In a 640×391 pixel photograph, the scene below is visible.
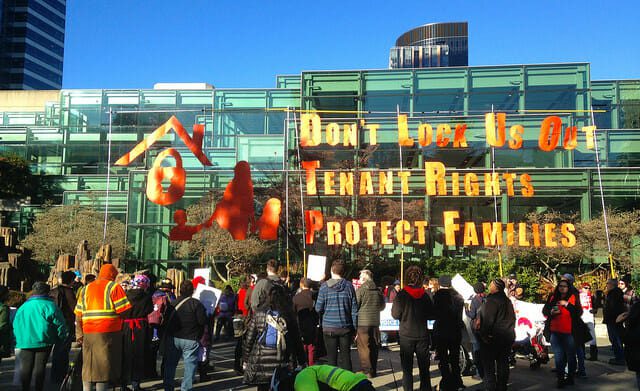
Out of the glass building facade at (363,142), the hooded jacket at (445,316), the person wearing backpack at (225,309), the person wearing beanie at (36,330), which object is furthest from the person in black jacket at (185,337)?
the glass building facade at (363,142)

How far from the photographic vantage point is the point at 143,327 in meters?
9.14

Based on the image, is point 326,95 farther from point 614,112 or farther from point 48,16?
point 48,16

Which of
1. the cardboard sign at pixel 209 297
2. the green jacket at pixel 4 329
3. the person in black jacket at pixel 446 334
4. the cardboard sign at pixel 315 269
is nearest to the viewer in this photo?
the green jacket at pixel 4 329

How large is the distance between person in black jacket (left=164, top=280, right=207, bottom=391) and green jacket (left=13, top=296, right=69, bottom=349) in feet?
4.48

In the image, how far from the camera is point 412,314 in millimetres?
8195

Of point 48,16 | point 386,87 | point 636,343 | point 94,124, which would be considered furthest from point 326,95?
point 48,16

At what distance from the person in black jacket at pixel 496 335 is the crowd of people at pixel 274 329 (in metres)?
0.01

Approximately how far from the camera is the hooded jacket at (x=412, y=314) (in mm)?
8188

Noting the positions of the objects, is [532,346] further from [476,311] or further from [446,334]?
[446,334]

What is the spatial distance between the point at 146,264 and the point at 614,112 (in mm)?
26898

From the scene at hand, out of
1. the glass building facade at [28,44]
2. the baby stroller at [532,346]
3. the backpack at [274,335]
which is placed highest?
the glass building facade at [28,44]

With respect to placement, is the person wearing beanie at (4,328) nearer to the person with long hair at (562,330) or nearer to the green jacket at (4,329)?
the green jacket at (4,329)

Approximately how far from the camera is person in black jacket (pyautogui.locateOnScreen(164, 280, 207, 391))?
8.15m

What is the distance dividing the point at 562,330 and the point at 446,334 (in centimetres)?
214
